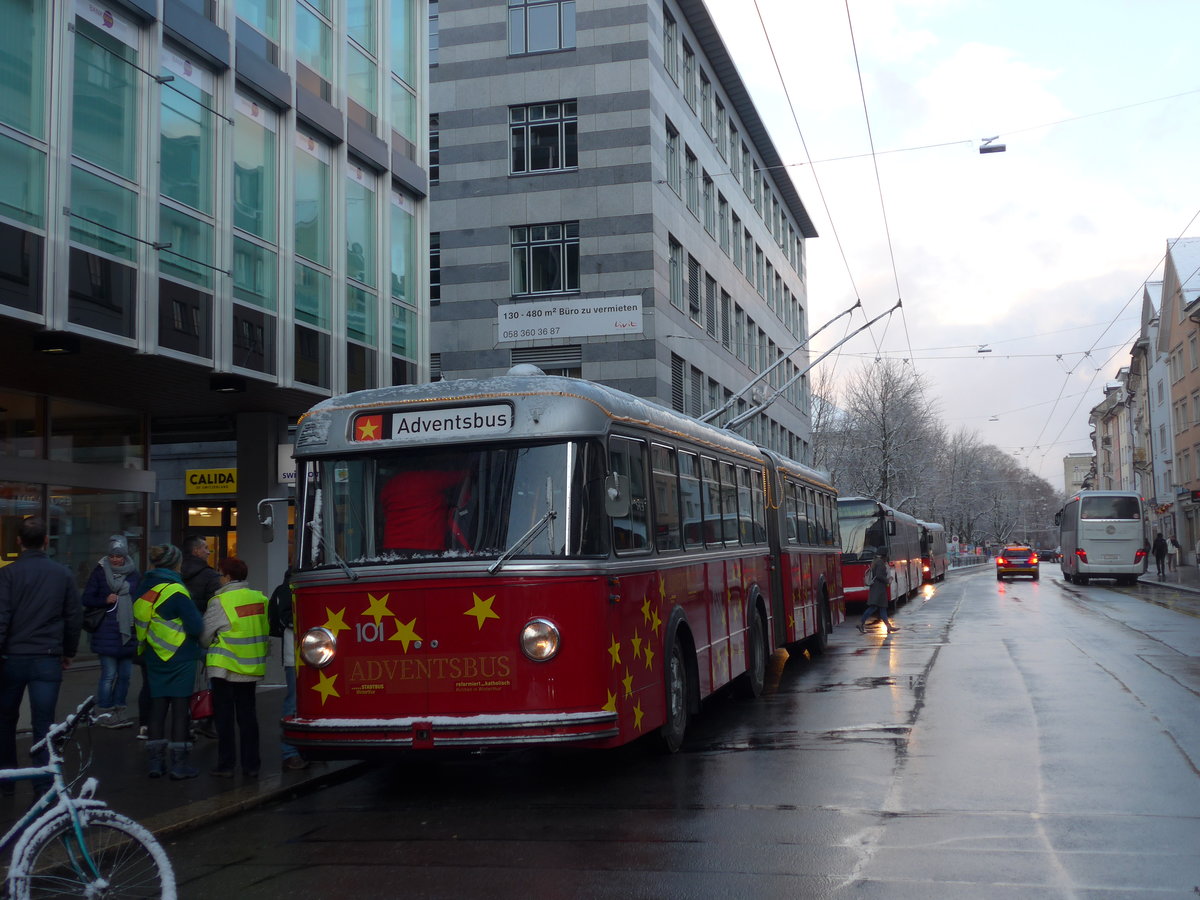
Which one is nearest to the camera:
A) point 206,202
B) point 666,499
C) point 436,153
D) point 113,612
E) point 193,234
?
point 666,499

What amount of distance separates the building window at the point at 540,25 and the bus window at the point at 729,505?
82.5 ft

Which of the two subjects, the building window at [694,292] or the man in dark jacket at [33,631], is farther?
the building window at [694,292]

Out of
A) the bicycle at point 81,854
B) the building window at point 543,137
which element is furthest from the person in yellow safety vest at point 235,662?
the building window at point 543,137

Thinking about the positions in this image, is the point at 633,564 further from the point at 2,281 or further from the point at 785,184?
the point at 785,184

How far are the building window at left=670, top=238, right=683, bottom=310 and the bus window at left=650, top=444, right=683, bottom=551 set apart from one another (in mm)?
26573

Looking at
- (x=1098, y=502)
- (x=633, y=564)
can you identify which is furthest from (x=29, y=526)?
(x=1098, y=502)

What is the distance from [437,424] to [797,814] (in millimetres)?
3441

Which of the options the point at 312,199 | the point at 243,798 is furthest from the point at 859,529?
the point at 243,798

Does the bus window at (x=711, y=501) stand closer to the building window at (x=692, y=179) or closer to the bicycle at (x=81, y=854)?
the bicycle at (x=81, y=854)

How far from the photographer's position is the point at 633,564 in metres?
9.23

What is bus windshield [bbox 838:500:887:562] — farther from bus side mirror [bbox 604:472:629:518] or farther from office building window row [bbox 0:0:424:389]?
bus side mirror [bbox 604:472:629:518]

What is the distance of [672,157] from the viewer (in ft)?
124

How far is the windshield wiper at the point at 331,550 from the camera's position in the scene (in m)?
8.62

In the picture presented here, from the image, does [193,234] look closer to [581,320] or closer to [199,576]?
[199,576]
